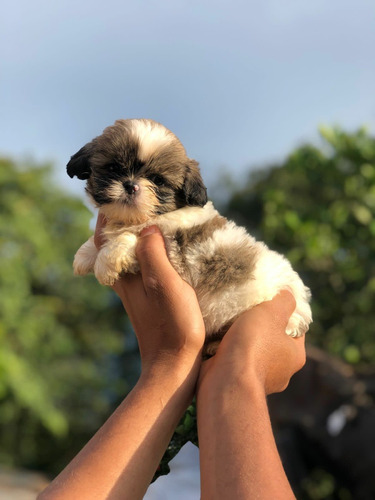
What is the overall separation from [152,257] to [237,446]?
94 centimetres

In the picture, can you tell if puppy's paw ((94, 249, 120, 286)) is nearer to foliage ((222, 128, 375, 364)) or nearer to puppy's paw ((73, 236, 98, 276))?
puppy's paw ((73, 236, 98, 276))

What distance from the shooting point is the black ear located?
2.83 metres

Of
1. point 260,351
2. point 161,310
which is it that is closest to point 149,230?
point 161,310

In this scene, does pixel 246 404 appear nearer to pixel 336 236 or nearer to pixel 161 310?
pixel 161 310

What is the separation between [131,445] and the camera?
212cm

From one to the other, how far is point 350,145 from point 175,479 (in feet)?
21.0

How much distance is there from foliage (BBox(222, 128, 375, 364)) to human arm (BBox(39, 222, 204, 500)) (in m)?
6.32

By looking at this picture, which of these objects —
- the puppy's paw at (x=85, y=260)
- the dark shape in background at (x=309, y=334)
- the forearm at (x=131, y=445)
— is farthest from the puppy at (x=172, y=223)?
the dark shape in background at (x=309, y=334)

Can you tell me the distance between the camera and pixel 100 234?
9.48 feet

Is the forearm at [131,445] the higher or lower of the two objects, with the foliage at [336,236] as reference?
lower

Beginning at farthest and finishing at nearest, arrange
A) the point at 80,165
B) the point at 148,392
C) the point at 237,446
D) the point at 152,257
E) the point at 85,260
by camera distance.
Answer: the point at 85,260 → the point at 80,165 → the point at 152,257 → the point at 148,392 → the point at 237,446

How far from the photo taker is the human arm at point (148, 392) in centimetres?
203

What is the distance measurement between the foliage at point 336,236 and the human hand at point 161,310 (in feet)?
20.6

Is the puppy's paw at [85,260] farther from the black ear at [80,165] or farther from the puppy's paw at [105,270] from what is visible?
the black ear at [80,165]
